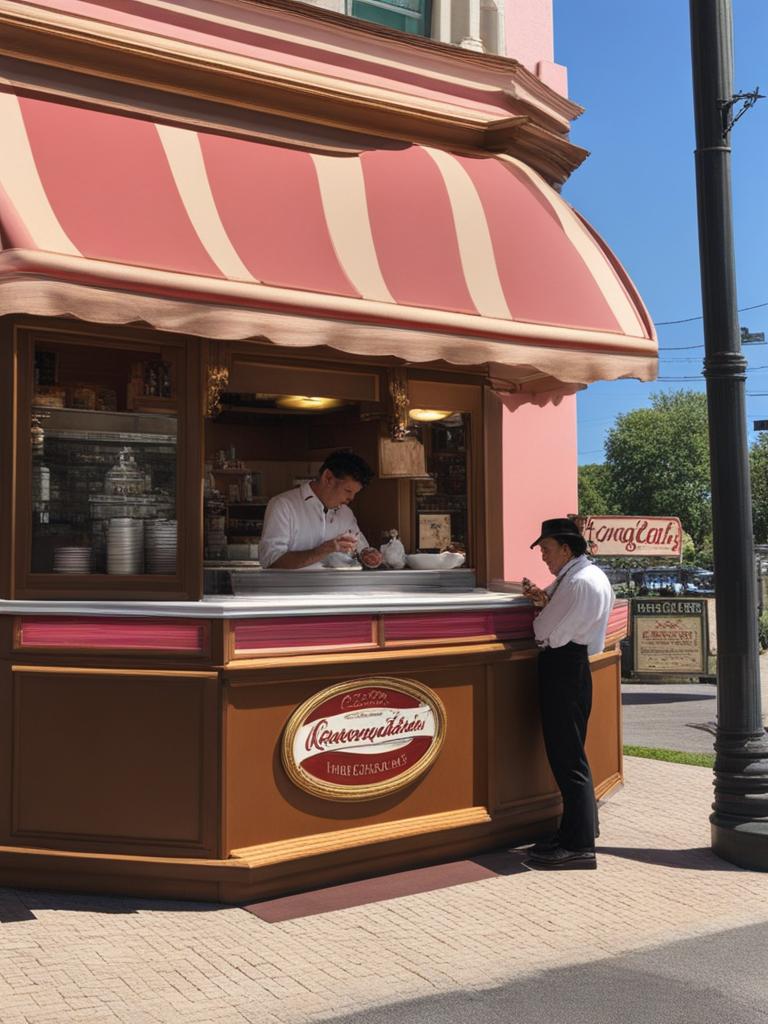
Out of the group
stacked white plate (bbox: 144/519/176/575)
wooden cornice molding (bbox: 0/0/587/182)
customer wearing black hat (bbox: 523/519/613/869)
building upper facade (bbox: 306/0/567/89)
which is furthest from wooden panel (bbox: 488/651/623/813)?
building upper facade (bbox: 306/0/567/89)

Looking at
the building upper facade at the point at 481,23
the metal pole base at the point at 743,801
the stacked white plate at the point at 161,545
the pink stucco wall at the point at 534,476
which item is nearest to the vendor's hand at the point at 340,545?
the stacked white plate at the point at 161,545

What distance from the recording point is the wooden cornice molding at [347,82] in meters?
7.02

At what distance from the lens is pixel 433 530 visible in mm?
8719

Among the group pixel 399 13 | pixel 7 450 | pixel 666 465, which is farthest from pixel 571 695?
pixel 666 465

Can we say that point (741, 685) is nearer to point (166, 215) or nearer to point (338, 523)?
point (338, 523)

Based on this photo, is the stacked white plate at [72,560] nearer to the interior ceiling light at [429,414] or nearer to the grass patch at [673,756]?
the interior ceiling light at [429,414]

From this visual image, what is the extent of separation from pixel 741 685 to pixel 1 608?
13.9 ft

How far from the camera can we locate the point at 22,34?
6.82 meters

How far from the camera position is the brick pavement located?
14.9 ft

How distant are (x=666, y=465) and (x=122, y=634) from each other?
6840 cm

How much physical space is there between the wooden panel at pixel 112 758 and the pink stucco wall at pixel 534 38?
7.64 m

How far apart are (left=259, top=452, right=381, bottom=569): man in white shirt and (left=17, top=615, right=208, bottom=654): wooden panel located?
63.2 inches

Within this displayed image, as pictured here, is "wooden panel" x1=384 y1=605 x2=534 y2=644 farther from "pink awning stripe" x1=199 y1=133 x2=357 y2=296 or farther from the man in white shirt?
"pink awning stripe" x1=199 y1=133 x2=357 y2=296

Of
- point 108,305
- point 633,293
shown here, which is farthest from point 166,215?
point 633,293
